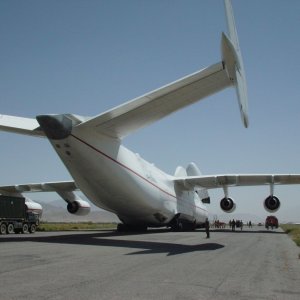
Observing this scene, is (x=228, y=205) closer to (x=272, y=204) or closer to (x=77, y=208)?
(x=272, y=204)

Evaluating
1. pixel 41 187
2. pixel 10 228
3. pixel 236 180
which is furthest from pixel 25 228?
pixel 236 180

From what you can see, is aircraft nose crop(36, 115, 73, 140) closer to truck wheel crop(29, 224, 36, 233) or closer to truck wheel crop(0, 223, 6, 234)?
truck wheel crop(0, 223, 6, 234)

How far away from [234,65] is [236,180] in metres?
19.6

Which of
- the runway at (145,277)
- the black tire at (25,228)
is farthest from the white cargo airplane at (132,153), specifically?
the runway at (145,277)

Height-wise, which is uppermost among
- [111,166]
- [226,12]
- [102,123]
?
[226,12]

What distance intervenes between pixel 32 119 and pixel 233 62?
10012 millimetres

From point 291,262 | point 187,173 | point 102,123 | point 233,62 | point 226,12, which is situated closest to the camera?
point 291,262

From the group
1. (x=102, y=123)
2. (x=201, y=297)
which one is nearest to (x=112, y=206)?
(x=102, y=123)

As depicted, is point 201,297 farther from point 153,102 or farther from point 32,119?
point 32,119

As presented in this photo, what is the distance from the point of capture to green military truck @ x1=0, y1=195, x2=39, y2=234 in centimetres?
2948

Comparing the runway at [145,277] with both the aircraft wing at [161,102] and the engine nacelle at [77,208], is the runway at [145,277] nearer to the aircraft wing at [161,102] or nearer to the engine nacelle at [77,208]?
the aircraft wing at [161,102]

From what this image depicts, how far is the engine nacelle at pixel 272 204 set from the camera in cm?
2892

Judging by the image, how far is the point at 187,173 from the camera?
4200cm

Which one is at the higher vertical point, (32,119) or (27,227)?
(32,119)
